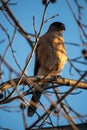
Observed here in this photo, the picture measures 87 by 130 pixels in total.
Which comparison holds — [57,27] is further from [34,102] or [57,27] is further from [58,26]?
[34,102]

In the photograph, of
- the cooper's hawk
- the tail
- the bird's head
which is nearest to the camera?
the tail

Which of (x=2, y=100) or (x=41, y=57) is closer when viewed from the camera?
(x=2, y=100)

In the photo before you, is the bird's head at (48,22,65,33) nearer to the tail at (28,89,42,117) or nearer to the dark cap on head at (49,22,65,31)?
the dark cap on head at (49,22,65,31)

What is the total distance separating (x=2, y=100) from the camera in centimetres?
386

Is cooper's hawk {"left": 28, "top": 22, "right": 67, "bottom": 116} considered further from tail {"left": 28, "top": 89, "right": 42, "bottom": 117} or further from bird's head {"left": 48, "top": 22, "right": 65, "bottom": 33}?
tail {"left": 28, "top": 89, "right": 42, "bottom": 117}

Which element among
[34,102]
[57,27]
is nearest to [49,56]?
[57,27]

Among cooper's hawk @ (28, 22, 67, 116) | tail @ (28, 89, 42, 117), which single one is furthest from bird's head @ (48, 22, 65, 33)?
tail @ (28, 89, 42, 117)

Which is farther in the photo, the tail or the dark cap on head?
the dark cap on head

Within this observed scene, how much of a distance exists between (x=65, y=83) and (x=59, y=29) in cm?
367

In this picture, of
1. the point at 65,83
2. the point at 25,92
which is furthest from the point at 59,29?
the point at 25,92

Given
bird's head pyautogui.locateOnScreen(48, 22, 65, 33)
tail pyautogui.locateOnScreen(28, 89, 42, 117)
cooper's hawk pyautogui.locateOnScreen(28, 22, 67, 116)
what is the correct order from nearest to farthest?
tail pyautogui.locateOnScreen(28, 89, 42, 117)
cooper's hawk pyautogui.locateOnScreen(28, 22, 67, 116)
bird's head pyautogui.locateOnScreen(48, 22, 65, 33)

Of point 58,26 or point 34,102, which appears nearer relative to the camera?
point 34,102

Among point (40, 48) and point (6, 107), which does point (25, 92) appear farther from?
point (40, 48)

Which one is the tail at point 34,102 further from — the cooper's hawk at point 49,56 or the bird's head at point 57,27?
the bird's head at point 57,27
